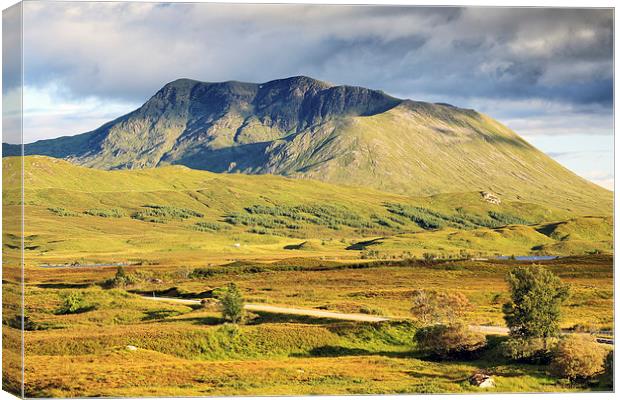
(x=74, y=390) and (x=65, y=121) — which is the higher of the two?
(x=65, y=121)

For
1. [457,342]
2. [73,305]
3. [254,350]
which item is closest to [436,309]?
[457,342]

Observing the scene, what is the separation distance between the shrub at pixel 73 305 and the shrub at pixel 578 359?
36.1 meters

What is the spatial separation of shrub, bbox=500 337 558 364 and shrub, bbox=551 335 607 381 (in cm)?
172

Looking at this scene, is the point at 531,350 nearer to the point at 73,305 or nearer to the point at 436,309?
the point at 436,309

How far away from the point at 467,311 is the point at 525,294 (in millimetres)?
17085

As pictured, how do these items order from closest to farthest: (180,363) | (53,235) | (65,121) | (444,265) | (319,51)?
(180,363), (319,51), (65,121), (444,265), (53,235)

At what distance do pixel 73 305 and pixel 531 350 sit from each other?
35152mm

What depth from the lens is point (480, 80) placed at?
367 ft

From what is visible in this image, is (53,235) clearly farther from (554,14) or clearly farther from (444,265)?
(554,14)

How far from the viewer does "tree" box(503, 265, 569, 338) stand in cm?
3834

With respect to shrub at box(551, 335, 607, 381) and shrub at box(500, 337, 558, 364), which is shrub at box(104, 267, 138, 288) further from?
shrub at box(551, 335, 607, 381)

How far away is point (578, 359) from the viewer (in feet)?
111

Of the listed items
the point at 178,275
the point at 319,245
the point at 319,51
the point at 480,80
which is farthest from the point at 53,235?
the point at 319,51

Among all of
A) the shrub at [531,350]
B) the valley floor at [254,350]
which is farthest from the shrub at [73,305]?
the shrub at [531,350]
